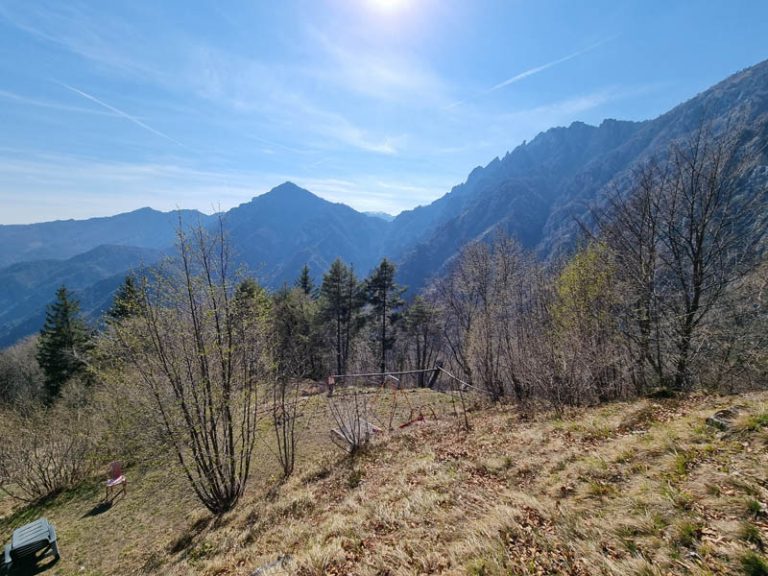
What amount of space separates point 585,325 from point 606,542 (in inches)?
371

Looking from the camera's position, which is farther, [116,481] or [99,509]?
[116,481]

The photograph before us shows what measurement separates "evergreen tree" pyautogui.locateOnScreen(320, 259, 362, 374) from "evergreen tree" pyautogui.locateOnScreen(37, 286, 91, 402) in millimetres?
18802

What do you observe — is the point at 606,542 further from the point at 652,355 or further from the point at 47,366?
the point at 47,366

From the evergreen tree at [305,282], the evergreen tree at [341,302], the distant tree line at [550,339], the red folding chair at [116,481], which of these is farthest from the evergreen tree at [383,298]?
the red folding chair at [116,481]

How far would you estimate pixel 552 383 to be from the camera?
9664 millimetres

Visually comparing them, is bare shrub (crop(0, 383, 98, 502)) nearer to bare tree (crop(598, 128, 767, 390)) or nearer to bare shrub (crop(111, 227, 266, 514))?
bare shrub (crop(111, 227, 266, 514))

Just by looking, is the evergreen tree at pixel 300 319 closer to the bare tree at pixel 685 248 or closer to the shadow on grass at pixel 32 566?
the shadow on grass at pixel 32 566

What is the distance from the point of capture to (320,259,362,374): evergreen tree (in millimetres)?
30391

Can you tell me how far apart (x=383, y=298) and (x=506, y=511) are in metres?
26.5

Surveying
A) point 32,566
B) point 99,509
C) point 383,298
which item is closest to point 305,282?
point 383,298

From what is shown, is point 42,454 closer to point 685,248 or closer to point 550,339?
point 550,339

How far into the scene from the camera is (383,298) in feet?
102

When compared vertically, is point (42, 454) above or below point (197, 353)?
below

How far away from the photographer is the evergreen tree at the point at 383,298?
30641mm
